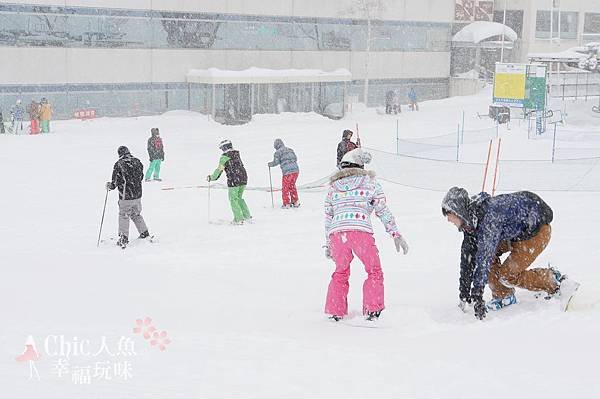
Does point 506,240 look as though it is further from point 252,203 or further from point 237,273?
point 252,203

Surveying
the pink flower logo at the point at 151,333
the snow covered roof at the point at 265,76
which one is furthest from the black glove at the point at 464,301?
the snow covered roof at the point at 265,76

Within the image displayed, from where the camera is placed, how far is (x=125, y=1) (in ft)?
119

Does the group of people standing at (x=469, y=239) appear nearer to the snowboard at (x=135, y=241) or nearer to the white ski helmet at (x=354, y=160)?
the white ski helmet at (x=354, y=160)

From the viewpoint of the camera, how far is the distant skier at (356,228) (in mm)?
7059

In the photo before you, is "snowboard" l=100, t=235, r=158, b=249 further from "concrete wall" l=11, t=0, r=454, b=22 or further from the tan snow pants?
"concrete wall" l=11, t=0, r=454, b=22

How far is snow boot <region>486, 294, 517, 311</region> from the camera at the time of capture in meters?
7.07

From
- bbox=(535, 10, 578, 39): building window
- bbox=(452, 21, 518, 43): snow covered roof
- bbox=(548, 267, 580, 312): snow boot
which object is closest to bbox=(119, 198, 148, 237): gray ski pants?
bbox=(548, 267, 580, 312): snow boot

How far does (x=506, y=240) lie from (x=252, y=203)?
10.1 m

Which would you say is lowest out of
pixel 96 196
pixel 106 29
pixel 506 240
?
pixel 96 196

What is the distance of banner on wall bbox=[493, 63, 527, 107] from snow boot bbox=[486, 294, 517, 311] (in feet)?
90.2

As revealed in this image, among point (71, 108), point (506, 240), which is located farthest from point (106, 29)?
point (506, 240)

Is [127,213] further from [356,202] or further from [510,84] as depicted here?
[510,84]

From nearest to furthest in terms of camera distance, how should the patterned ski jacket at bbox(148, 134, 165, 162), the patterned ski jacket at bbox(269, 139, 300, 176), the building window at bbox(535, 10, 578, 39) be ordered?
the patterned ski jacket at bbox(269, 139, 300, 176)
the patterned ski jacket at bbox(148, 134, 165, 162)
the building window at bbox(535, 10, 578, 39)

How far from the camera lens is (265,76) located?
39.9m
